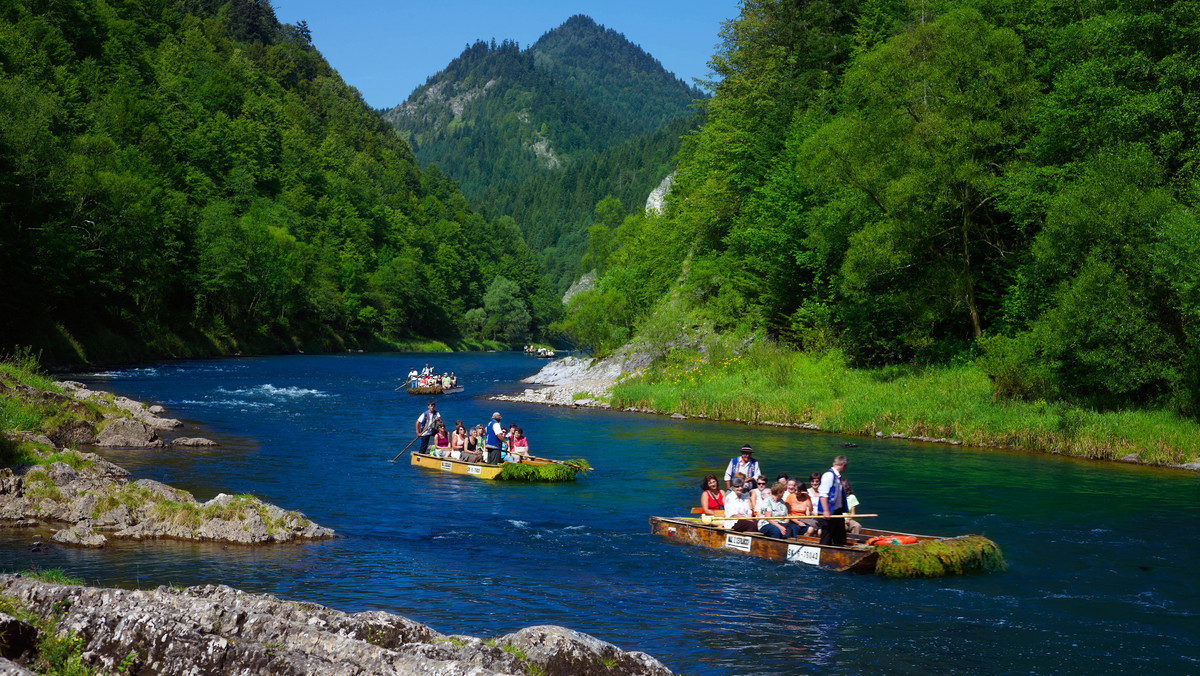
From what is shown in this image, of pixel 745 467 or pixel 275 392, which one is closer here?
pixel 745 467

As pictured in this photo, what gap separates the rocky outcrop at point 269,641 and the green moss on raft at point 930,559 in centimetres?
1000

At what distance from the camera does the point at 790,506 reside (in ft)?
66.8

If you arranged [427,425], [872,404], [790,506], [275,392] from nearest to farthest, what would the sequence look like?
[790,506], [427,425], [872,404], [275,392]

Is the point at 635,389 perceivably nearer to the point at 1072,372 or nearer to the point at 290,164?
the point at 1072,372

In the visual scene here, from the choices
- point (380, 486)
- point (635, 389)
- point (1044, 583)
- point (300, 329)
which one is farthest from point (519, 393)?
point (300, 329)

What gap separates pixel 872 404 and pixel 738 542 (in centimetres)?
2183

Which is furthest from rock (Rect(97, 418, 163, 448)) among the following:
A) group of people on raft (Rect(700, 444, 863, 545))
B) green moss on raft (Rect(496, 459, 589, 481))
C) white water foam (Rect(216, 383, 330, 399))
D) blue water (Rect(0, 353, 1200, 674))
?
white water foam (Rect(216, 383, 330, 399))

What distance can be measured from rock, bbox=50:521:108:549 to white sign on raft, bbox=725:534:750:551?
1237 cm

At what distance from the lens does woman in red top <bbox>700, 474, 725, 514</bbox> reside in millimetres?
21141

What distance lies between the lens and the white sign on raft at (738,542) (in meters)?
19.3

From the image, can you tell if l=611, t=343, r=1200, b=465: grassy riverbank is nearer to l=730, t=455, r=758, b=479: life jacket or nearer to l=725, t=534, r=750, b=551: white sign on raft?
l=730, t=455, r=758, b=479: life jacket

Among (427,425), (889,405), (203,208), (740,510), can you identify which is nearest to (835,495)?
(740,510)

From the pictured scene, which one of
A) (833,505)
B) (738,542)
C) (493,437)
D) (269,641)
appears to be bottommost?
(738,542)

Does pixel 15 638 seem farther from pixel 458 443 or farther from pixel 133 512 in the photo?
pixel 458 443
